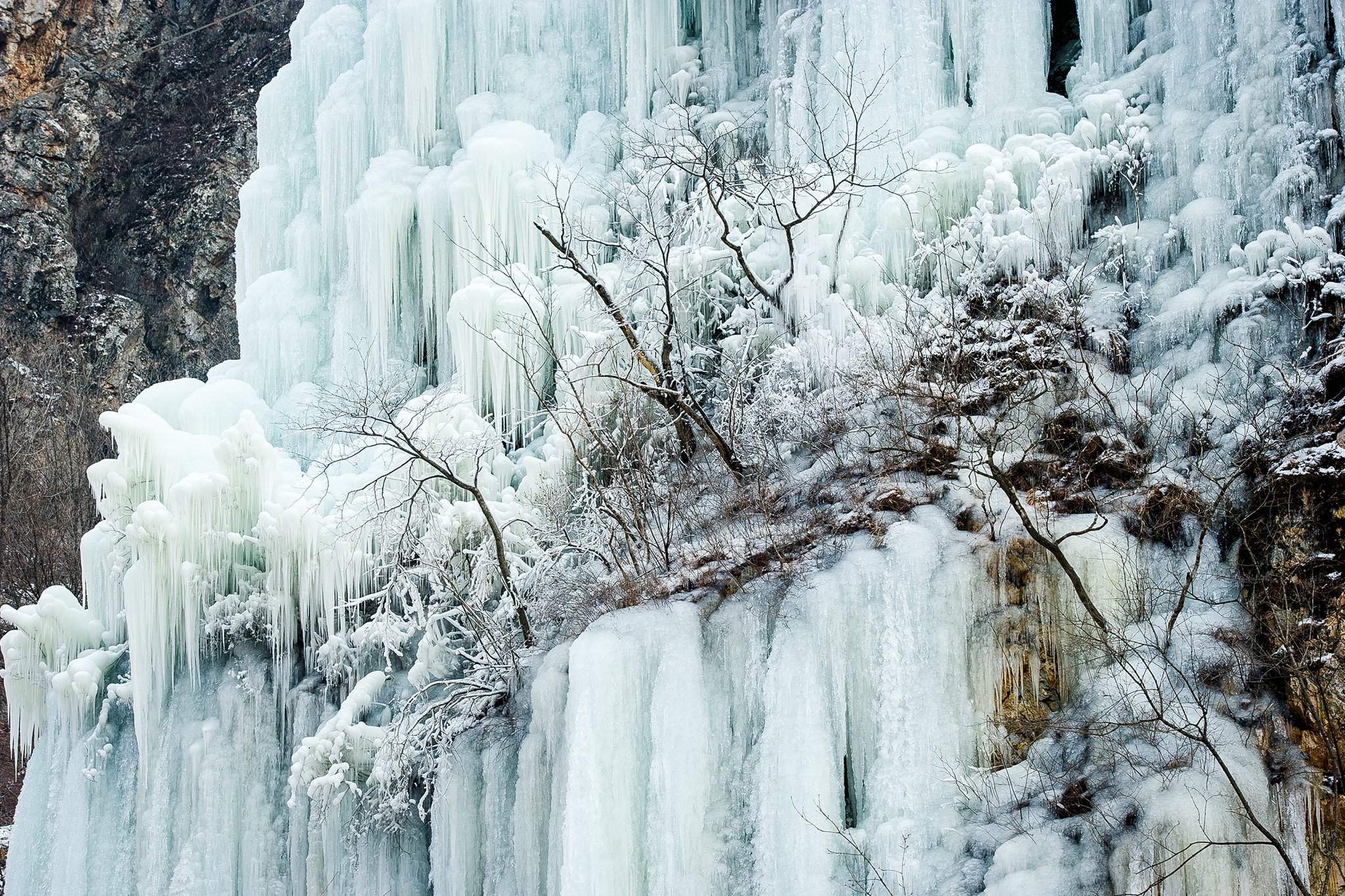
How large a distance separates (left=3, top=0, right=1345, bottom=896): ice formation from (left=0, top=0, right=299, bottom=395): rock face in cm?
987

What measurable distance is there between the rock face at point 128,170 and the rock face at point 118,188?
A: 0.03 m

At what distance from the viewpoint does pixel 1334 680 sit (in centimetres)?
680

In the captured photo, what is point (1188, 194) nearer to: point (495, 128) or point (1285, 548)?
point (1285, 548)

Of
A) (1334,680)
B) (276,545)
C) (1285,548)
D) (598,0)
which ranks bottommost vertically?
(1334,680)

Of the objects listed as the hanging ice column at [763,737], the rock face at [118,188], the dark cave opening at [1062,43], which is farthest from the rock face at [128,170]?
the hanging ice column at [763,737]

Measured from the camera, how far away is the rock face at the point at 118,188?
838 inches

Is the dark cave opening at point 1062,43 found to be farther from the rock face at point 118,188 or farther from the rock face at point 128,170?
the rock face at point 128,170

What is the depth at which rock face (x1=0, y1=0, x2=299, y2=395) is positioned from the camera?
21.5 metres

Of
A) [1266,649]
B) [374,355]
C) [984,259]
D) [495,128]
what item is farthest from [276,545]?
[1266,649]

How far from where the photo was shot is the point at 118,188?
910 inches

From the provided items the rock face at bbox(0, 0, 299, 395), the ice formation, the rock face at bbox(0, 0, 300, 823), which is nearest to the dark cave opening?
Answer: the ice formation

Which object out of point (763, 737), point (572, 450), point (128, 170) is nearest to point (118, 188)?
point (128, 170)

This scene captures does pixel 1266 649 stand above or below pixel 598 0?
below

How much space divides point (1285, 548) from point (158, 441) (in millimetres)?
8371
